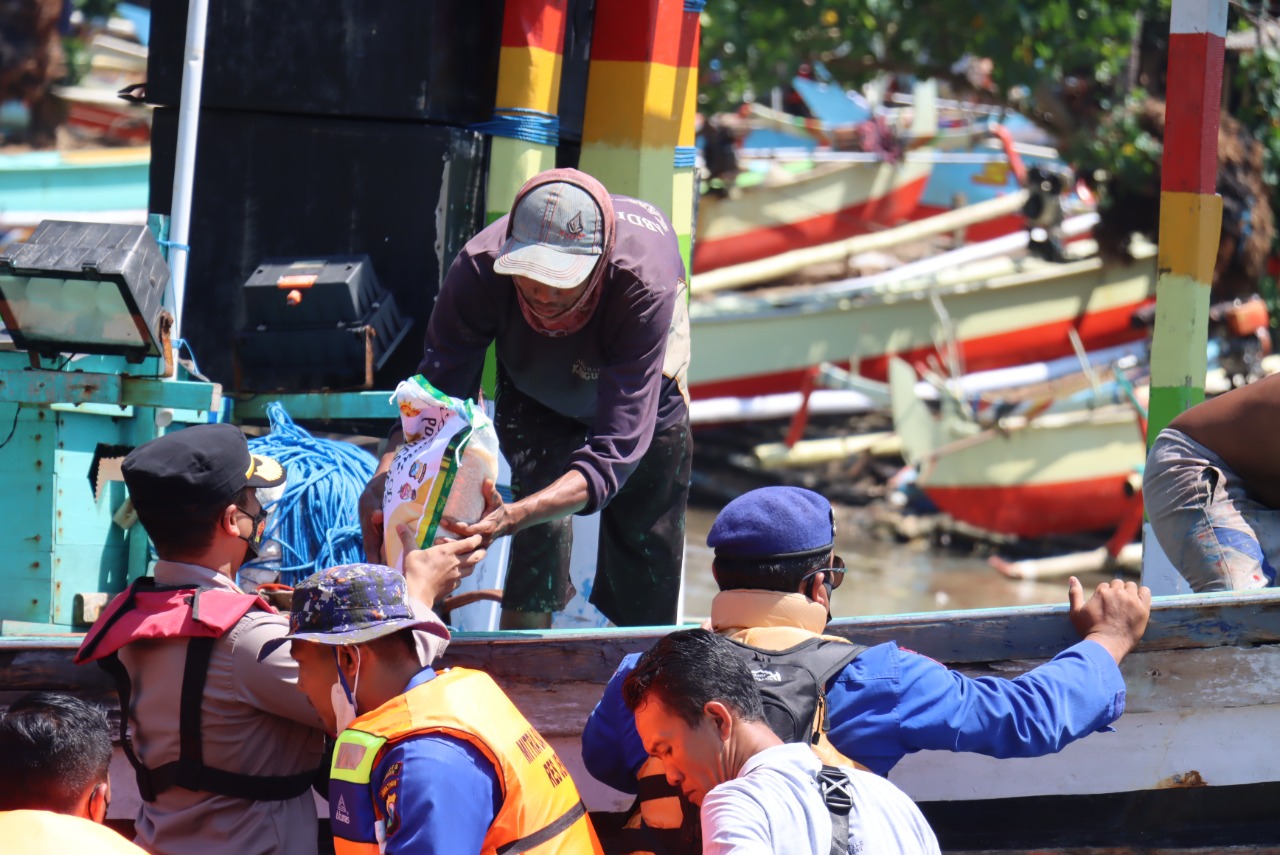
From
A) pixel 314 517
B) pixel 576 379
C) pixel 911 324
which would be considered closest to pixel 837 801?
pixel 576 379

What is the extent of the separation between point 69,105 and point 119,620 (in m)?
16.5

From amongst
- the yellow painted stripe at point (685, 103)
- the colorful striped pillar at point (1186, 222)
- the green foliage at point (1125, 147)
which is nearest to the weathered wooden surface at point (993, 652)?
the colorful striped pillar at point (1186, 222)

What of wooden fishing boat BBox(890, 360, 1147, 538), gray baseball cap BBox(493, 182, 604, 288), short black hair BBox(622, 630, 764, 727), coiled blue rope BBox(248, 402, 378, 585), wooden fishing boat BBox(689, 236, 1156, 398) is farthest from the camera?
wooden fishing boat BBox(689, 236, 1156, 398)

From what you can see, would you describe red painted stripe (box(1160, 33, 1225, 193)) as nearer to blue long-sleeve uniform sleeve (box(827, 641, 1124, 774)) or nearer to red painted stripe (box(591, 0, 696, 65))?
red painted stripe (box(591, 0, 696, 65))

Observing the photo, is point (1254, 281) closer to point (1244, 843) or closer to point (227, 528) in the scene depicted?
point (1244, 843)

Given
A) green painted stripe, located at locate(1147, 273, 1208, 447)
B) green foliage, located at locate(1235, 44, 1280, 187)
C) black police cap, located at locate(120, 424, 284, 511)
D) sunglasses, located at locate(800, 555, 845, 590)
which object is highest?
green foliage, located at locate(1235, 44, 1280, 187)

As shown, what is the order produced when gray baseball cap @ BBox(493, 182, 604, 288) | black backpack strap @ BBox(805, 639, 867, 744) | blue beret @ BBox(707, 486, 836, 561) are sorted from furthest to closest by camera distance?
gray baseball cap @ BBox(493, 182, 604, 288)
blue beret @ BBox(707, 486, 836, 561)
black backpack strap @ BBox(805, 639, 867, 744)

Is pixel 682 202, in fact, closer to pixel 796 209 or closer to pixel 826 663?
pixel 826 663

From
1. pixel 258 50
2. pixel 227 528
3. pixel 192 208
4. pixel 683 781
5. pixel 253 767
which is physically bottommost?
pixel 253 767

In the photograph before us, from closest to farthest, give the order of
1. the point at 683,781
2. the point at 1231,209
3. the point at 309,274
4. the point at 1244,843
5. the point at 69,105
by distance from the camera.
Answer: the point at 683,781
the point at 1244,843
the point at 309,274
the point at 1231,209
the point at 69,105

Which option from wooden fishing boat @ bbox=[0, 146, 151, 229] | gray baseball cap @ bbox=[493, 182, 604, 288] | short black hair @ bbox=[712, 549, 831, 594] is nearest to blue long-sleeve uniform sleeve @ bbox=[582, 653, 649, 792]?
short black hair @ bbox=[712, 549, 831, 594]

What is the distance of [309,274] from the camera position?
4.79 m

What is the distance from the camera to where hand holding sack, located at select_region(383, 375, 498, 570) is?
3.22 m

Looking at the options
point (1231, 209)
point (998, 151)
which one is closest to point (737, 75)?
point (1231, 209)
